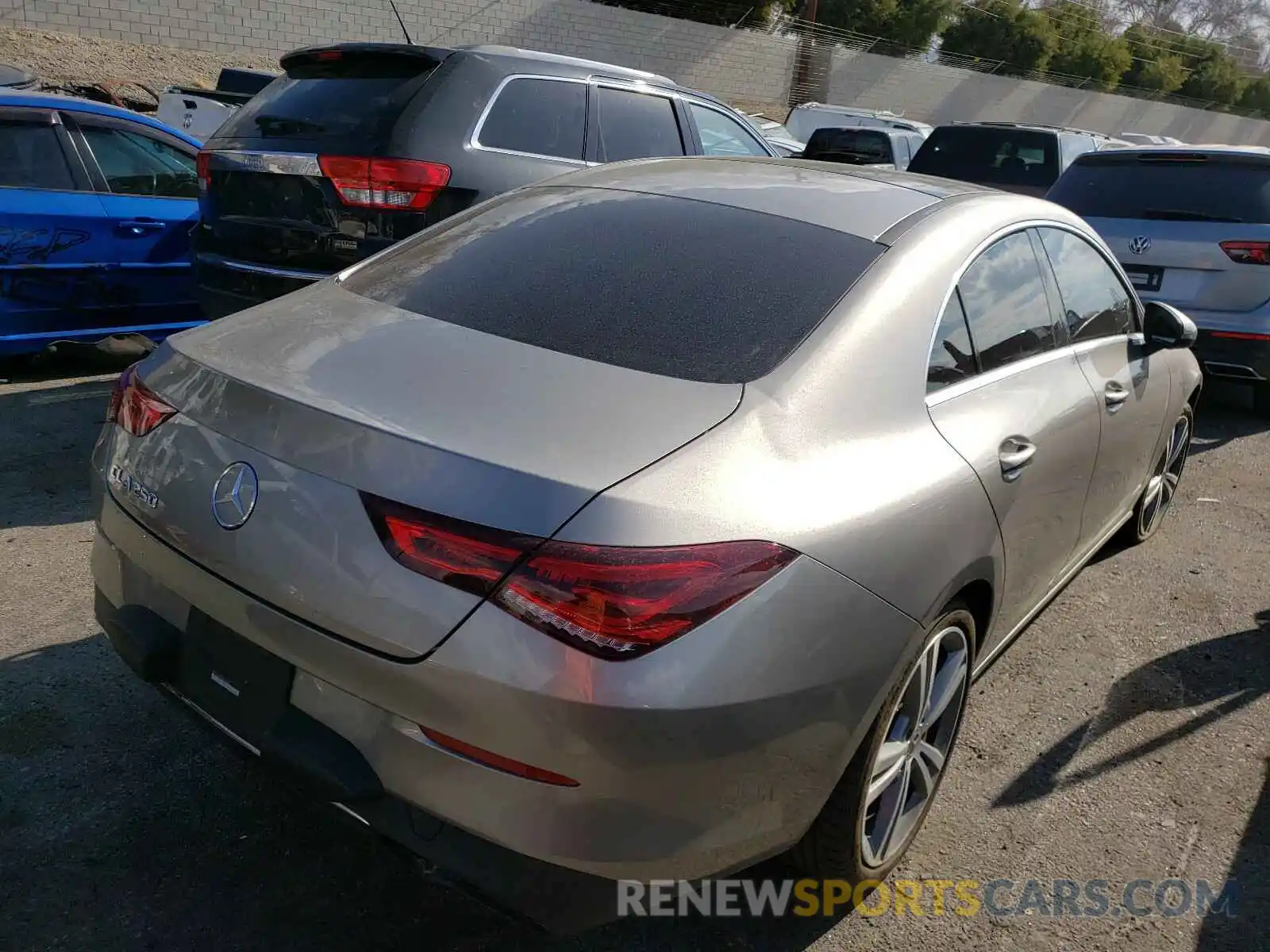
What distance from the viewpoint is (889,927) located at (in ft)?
8.48

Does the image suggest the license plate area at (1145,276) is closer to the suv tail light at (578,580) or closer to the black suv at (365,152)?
the black suv at (365,152)

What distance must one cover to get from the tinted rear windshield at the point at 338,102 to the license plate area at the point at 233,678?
313cm

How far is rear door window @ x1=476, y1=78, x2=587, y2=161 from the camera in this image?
5250 mm

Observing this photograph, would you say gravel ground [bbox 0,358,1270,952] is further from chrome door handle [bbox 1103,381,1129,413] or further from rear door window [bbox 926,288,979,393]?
rear door window [bbox 926,288,979,393]

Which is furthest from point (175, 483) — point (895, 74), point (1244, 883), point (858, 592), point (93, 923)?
point (895, 74)

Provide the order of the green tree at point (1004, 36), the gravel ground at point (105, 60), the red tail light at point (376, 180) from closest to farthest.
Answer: the red tail light at point (376, 180) → the gravel ground at point (105, 60) → the green tree at point (1004, 36)

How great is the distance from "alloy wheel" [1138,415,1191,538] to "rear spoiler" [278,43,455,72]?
12.5 feet

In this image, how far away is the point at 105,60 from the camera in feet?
65.2

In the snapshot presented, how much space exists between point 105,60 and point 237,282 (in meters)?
18.1

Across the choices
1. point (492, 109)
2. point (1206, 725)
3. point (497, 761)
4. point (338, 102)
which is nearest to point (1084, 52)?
point (492, 109)

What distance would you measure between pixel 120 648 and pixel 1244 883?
2883 mm

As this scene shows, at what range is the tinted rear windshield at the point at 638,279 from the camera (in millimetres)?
2420

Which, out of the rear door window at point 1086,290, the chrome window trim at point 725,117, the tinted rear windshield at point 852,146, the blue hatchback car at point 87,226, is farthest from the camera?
the tinted rear windshield at point 852,146

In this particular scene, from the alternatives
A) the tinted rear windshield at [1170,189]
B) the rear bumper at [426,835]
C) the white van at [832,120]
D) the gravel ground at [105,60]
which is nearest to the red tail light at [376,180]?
the rear bumper at [426,835]
